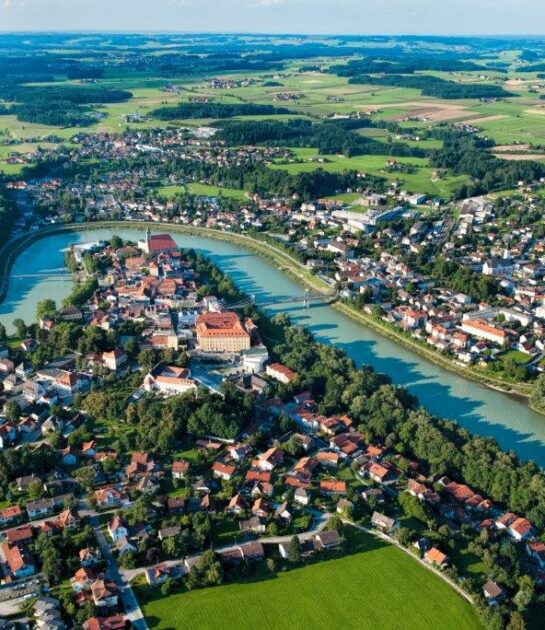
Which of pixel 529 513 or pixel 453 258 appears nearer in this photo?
pixel 529 513

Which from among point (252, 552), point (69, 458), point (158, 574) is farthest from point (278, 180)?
point (158, 574)

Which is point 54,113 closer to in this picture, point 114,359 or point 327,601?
point 114,359

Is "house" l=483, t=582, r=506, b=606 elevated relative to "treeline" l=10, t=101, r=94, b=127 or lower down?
lower down

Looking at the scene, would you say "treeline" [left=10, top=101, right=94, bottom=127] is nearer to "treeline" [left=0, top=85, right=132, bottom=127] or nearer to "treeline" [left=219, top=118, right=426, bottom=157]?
"treeline" [left=0, top=85, right=132, bottom=127]

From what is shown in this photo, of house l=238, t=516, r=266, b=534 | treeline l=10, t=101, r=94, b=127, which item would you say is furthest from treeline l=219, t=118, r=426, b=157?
house l=238, t=516, r=266, b=534

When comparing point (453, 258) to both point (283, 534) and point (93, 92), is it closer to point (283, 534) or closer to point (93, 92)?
point (283, 534)

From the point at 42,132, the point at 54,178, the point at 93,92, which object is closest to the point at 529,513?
the point at 54,178

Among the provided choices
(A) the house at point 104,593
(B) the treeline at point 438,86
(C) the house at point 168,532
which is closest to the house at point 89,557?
(A) the house at point 104,593
